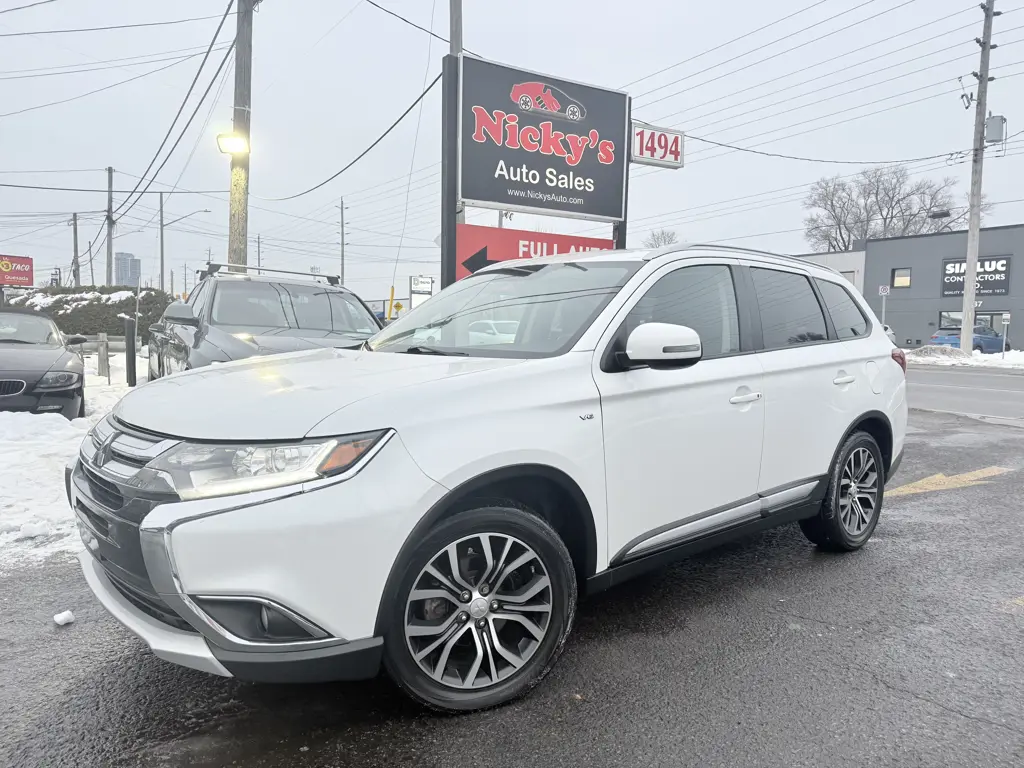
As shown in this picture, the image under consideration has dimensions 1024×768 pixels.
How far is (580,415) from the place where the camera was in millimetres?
2855

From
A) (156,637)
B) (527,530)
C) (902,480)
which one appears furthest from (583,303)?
(902,480)

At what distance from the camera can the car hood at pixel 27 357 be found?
24.9ft

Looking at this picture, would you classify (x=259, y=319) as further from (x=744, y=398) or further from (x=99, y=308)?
(x=99, y=308)

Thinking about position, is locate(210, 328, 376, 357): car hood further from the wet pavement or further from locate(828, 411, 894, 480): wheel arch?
locate(828, 411, 894, 480): wheel arch

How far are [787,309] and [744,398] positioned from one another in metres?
0.85

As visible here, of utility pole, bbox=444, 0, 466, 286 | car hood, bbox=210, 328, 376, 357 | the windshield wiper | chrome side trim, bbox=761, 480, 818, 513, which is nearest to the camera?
the windshield wiper

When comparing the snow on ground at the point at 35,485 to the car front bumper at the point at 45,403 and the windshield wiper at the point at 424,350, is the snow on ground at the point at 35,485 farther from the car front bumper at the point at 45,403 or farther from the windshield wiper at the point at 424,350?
the windshield wiper at the point at 424,350

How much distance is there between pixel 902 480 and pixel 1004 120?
85.5ft

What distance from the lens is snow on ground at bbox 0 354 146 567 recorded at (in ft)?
14.5

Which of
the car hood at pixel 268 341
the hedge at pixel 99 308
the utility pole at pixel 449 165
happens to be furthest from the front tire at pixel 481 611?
the hedge at pixel 99 308

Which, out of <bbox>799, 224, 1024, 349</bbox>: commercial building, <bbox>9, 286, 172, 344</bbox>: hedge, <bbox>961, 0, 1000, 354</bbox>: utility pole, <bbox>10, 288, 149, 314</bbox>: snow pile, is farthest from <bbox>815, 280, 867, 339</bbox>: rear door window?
<bbox>799, 224, 1024, 349</bbox>: commercial building

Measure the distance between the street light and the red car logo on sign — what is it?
542cm

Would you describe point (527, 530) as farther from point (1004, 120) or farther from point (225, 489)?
point (1004, 120)

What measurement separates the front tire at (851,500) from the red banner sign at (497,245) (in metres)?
4.32
